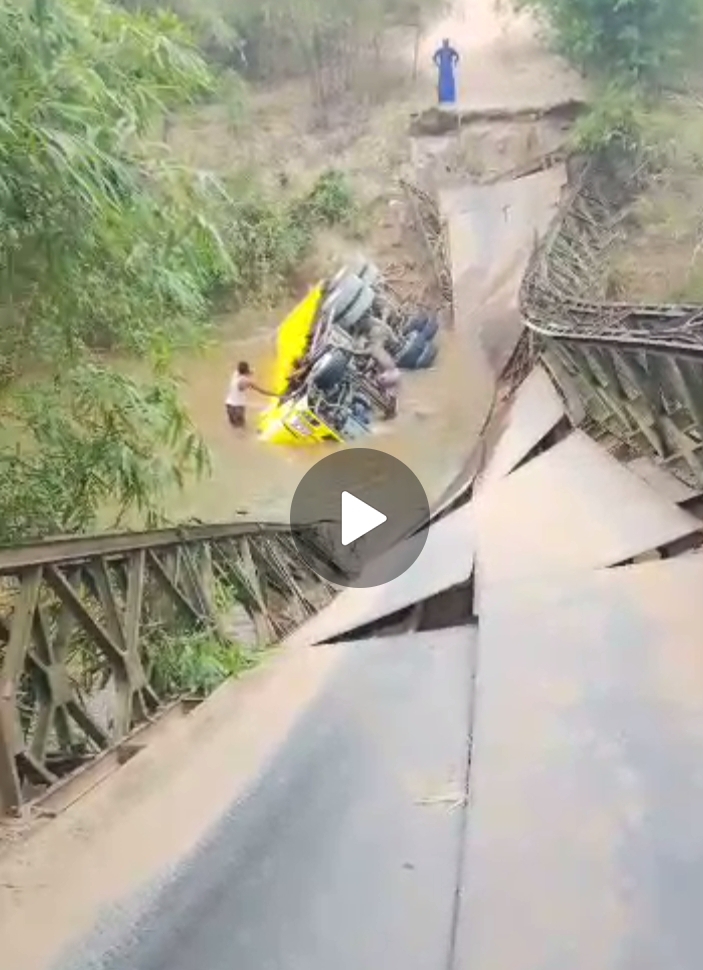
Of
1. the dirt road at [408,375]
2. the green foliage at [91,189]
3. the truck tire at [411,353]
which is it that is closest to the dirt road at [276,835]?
the green foliage at [91,189]

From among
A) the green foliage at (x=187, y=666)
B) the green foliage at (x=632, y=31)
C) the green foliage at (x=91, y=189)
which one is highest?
the green foliage at (x=632, y=31)

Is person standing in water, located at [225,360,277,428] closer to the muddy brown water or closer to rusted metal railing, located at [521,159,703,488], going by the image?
the muddy brown water

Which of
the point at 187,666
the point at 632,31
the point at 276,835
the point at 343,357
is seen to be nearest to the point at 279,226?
the point at 343,357

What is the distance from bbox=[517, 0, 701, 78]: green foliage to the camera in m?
15.1

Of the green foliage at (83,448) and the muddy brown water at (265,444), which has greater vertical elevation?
the green foliage at (83,448)

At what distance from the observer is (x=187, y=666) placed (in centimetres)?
479

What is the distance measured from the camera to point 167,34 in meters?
4.16

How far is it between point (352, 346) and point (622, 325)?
571cm

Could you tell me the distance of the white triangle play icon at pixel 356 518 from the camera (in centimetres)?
892

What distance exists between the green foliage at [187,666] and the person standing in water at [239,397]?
7.21m

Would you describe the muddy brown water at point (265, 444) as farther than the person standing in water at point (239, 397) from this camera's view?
No

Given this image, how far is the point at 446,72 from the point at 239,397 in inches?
295

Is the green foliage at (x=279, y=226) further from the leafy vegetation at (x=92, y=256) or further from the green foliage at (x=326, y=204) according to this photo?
the leafy vegetation at (x=92, y=256)
